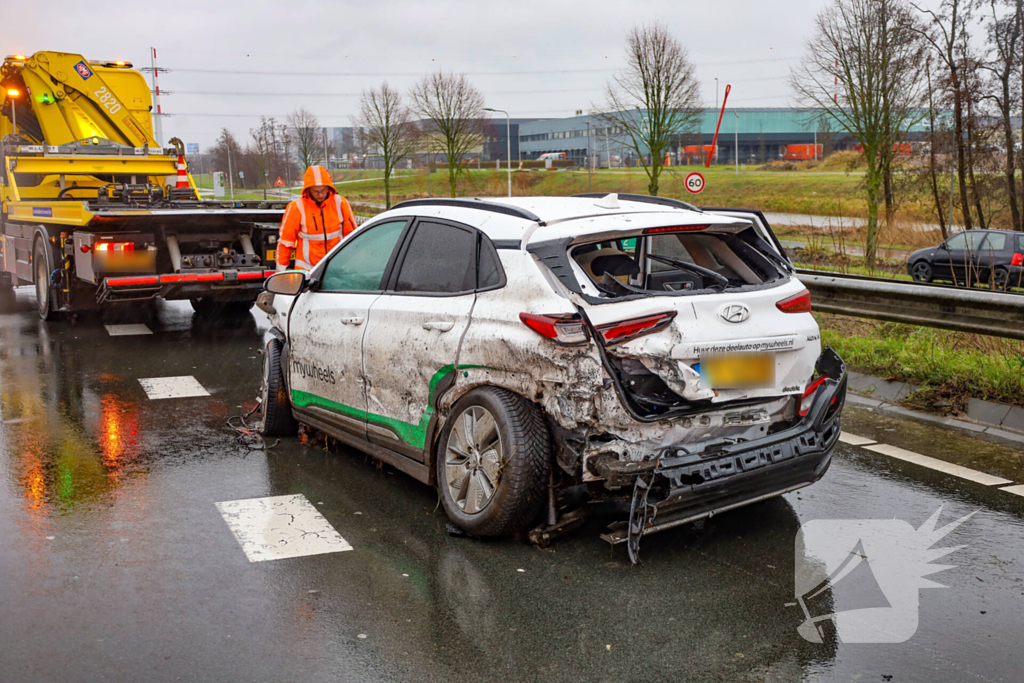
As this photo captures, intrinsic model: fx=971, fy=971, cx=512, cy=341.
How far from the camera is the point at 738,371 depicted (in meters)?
4.57

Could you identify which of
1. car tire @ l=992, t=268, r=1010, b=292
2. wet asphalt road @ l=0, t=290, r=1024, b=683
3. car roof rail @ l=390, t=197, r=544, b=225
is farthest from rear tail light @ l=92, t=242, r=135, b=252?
car tire @ l=992, t=268, r=1010, b=292

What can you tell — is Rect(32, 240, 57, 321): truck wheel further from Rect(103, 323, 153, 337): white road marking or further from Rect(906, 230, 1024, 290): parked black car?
Rect(906, 230, 1024, 290): parked black car

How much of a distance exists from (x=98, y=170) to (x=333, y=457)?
10072mm

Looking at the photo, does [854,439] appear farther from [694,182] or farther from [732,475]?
[694,182]

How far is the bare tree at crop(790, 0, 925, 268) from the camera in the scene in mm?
27266

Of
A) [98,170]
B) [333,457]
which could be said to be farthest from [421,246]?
[98,170]

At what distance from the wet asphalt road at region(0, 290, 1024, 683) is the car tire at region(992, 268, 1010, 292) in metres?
2.99

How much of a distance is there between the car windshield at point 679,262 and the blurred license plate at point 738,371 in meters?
0.42

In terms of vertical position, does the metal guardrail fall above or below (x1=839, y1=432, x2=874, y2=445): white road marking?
above

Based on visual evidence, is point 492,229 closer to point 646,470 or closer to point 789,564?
point 646,470

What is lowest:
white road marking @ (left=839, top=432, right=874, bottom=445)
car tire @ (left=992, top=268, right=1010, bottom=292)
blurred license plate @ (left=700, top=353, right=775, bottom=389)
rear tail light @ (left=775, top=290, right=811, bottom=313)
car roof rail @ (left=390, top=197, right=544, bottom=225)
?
white road marking @ (left=839, top=432, right=874, bottom=445)

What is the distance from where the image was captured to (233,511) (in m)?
5.33

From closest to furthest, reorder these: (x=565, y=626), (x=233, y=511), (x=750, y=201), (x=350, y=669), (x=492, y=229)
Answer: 1. (x=350, y=669)
2. (x=565, y=626)
3. (x=492, y=229)
4. (x=233, y=511)
5. (x=750, y=201)

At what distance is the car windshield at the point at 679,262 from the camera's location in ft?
16.2
